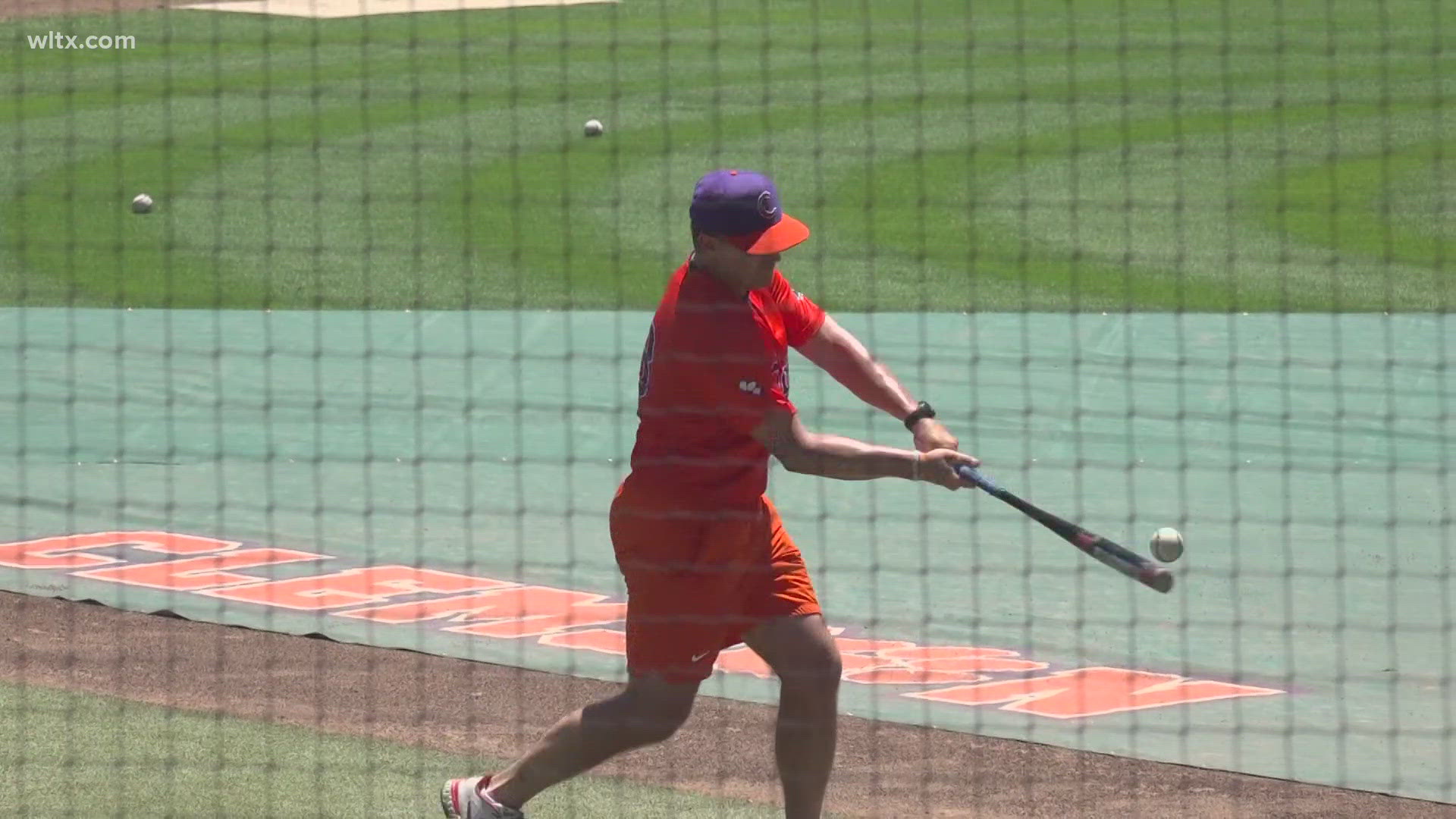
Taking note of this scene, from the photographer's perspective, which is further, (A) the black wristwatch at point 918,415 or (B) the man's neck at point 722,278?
(A) the black wristwatch at point 918,415

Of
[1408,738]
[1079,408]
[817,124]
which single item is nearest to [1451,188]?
[817,124]

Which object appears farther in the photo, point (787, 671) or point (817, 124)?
point (817, 124)

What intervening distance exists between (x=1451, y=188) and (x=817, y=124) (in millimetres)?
5244

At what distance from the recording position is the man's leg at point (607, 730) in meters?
5.06

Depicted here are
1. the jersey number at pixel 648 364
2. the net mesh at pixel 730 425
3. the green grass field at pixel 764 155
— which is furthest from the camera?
the green grass field at pixel 764 155

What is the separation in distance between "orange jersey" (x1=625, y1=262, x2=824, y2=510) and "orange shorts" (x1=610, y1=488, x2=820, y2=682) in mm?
52

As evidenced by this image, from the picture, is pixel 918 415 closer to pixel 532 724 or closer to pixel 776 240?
pixel 776 240

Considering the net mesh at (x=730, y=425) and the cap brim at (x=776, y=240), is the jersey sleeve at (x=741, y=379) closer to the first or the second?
the net mesh at (x=730, y=425)

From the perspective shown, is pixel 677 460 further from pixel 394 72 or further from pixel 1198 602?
pixel 394 72

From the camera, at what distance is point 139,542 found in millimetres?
8430

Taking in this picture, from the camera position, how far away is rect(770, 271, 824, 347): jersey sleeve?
529 cm

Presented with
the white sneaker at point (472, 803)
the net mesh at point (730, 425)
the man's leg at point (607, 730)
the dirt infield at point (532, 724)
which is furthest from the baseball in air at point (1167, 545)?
the white sneaker at point (472, 803)

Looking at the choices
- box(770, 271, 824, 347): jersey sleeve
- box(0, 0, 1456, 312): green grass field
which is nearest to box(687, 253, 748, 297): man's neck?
box(770, 271, 824, 347): jersey sleeve

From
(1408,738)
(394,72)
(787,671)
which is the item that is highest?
(394,72)
